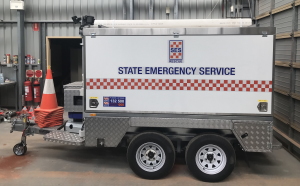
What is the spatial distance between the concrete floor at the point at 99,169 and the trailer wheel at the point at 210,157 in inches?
6.5

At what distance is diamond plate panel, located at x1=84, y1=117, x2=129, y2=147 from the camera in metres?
5.49

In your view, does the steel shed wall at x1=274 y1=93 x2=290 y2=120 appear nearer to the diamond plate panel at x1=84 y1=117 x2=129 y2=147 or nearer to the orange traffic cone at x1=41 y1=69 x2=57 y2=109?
the diamond plate panel at x1=84 y1=117 x2=129 y2=147

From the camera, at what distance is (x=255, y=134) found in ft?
17.1

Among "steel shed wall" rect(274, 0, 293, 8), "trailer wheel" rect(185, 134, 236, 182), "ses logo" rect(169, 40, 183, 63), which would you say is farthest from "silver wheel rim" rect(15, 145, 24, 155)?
"steel shed wall" rect(274, 0, 293, 8)

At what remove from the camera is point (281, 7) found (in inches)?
297

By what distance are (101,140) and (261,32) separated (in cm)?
317

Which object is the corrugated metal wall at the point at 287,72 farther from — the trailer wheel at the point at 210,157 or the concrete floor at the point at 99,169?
the trailer wheel at the point at 210,157

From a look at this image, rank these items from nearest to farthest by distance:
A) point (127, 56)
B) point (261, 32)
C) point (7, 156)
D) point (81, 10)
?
point (261, 32)
point (127, 56)
point (7, 156)
point (81, 10)

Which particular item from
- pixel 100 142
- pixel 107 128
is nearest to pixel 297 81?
pixel 107 128

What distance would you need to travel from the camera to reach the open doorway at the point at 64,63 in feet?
41.9

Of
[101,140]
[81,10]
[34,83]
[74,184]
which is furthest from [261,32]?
[34,83]

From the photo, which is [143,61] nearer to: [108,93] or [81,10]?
[108,93]

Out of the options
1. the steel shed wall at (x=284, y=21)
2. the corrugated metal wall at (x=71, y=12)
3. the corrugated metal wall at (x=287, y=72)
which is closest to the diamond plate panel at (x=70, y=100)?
the corrugated metal wall at (x=287, y=72)

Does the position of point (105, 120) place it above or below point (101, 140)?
above
